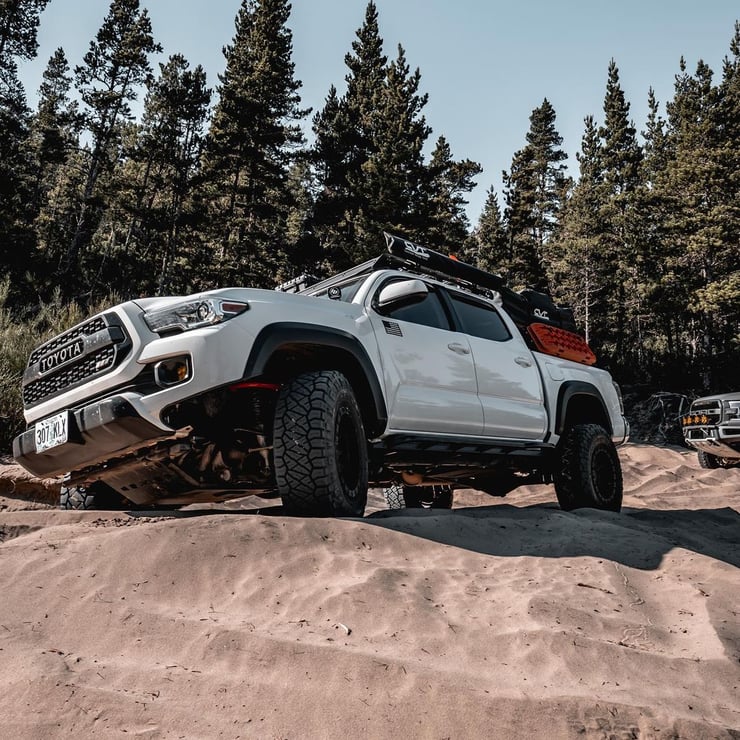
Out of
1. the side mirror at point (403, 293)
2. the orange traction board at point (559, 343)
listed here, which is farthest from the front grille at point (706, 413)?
the side mirror at point (403, 293)

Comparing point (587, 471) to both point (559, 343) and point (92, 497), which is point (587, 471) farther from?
point (92, 497)

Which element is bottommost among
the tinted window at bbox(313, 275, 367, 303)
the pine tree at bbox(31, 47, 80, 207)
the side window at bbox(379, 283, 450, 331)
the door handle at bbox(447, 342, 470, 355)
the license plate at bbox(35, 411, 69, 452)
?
the license plate at bbox(35, 411, 69, 452)

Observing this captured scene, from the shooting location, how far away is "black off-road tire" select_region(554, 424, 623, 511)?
5352 millimetres

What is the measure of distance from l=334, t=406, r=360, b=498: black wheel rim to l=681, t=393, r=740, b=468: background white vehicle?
821 centimetres

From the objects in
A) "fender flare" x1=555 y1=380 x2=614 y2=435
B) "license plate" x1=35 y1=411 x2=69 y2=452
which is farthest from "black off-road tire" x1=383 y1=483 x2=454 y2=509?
"license plate" x1=35 y1=411 x2=69 y2=452

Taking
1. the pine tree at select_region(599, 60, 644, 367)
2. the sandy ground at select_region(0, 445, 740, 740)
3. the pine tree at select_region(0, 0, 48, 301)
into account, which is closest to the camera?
the sandy ground at select_region(0, 445, 740, 740)

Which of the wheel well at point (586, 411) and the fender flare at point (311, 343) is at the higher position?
the fender flare at point (311, 343)

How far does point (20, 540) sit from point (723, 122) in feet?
108

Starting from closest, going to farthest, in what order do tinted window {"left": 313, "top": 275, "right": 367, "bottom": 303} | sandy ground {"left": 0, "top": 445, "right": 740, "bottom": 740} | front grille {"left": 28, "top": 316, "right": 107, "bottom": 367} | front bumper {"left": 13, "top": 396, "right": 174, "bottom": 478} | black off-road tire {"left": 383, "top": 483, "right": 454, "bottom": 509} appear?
1. sandy ground {"left": 0, "top": 445, "right": 740, "bottom": 740}
2. front bumper {"left": 13, "top": 396, "right": 174, "bottom": 478}
3. front grille {"left": 28, "top": 316, "right": 107, "bottom": 367}
4. tinted window {"left": 313, "top": 275, "right": 367, "bottom": 303}
5. black off-road tire {"left": 383, "top": 483, "right": 454, "bottom": 509}

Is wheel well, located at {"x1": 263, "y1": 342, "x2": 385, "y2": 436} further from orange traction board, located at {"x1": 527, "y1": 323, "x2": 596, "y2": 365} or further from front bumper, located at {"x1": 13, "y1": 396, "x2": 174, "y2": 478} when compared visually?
orange traction board, located at {"x1": 527, "y1": 323, "x2": 596, "y2": 365}

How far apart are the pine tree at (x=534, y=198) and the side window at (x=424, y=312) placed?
30.7 m

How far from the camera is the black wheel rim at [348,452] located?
3488 mm

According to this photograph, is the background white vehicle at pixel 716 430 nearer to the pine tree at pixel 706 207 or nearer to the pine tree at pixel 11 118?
the pine tree at pixel 706 207

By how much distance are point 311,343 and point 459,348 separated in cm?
147
